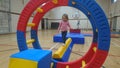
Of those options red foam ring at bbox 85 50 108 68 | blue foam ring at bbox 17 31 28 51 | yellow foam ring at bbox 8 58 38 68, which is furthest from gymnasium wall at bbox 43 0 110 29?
yellow foam ring at bbox 8 58 38 68

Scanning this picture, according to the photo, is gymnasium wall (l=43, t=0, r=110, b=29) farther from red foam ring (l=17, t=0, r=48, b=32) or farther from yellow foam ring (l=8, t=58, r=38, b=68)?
yellow foam ring (l=8, t=58, r=38, b=68)

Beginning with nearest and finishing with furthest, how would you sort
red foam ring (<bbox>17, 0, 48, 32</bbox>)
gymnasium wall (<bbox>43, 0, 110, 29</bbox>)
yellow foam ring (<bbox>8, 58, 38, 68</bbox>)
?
yellow foam ring (<bbox>8, 58, 38, 68</bbox>) < red foam ring (<bbox>17, 0, 48, 32</bbox>) < gymnasium wall (<bbox>43, 0, 110, 29</bbox>)

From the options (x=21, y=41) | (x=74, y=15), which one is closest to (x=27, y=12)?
(x=21, y=41)

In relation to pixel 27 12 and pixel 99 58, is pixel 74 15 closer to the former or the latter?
pixel 27 12

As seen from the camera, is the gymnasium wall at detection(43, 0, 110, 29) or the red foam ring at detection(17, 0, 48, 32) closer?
the red foam ring at detection(17, 0, 48, 32)

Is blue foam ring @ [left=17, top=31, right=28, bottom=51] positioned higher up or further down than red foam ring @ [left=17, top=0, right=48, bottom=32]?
further down

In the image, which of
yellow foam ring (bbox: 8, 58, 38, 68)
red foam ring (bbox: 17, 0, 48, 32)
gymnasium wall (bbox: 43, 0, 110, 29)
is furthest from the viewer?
gymnasium wall (bbox: 43, 0, 110, 29)

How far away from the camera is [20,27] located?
226 centimetres

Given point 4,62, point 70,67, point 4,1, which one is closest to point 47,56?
point 70,67

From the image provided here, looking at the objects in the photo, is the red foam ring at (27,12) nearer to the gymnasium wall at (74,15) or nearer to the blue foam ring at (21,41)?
the blue foam ring at (21,41)

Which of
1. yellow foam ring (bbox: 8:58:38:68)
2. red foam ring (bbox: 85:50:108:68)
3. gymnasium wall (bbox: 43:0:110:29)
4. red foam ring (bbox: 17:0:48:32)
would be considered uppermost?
gymnasium wall (bbox: 43:0:110:29)

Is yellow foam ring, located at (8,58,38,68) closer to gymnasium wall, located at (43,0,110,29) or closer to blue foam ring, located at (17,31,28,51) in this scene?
blue foam ring, located at (17,31,28,51)

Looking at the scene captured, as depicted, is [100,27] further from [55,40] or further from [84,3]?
[55,40]

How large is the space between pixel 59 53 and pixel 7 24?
8336 mm
